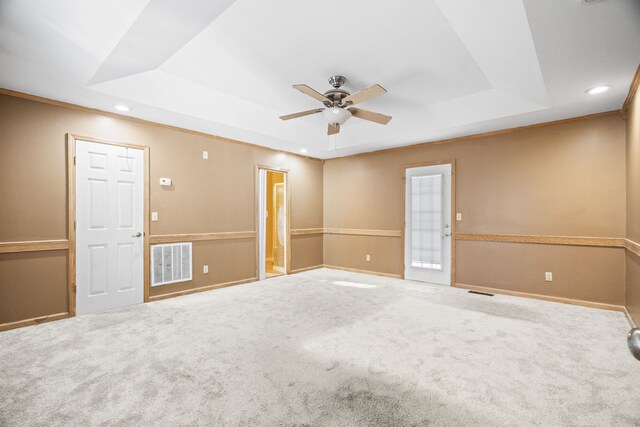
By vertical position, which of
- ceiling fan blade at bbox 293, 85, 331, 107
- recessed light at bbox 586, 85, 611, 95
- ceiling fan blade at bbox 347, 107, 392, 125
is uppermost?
recessed light at bbox 586, 85, 611, 95

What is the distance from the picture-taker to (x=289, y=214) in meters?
6.25

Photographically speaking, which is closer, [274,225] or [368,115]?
[368,115]

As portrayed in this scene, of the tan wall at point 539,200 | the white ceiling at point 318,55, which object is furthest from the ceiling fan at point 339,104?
the tan wall at point 539,200

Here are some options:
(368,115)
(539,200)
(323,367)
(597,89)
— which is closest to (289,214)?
(368,115)

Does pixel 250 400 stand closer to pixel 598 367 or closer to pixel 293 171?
pixel 598 367

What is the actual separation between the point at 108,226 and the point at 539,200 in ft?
19.4

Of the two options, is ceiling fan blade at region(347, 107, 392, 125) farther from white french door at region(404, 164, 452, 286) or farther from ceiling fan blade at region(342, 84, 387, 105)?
white french door at region(404, 164, 452, 286)

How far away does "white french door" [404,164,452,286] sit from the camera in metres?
5.21

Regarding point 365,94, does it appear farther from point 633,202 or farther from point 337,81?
point 633,202

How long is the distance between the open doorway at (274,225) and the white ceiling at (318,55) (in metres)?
1.59

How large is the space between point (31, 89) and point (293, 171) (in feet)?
13.3

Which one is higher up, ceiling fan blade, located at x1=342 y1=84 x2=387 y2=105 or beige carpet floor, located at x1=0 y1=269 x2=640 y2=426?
ceiling fan blade, located at x1=342 y1=84 x2=387 y2=105

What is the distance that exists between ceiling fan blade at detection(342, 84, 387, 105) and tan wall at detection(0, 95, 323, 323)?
2.65m

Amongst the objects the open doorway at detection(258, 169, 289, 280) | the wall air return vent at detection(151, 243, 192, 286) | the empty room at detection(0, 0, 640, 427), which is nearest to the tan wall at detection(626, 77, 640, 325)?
the empty room at detection(0, 0, 640, 427)
